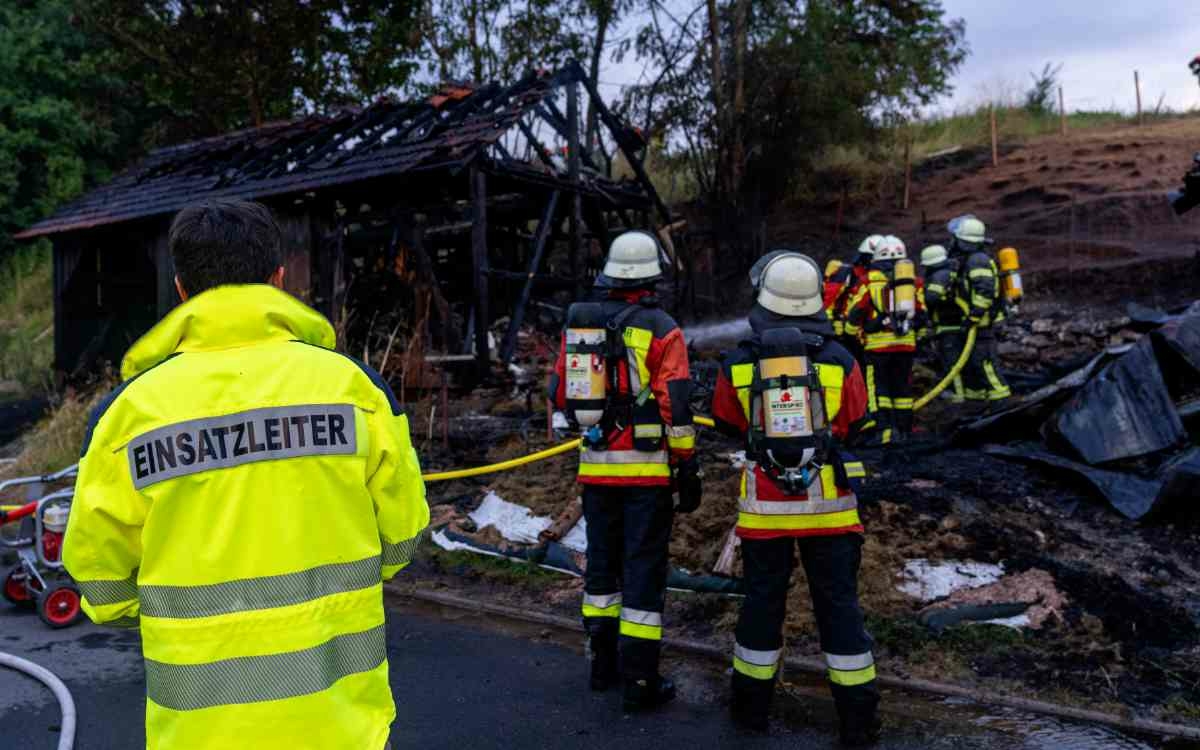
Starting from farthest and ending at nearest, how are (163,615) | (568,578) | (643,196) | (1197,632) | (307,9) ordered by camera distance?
(307,9), (643,196), (568,578), (1197,632), (163,615)

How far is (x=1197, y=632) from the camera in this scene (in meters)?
4.54

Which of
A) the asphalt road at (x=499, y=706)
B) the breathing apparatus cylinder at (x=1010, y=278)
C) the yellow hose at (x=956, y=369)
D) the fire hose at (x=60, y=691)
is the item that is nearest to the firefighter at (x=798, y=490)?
the asphalt road at (x=499, y=706)

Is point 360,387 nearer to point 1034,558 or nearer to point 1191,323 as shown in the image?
point 1034,558

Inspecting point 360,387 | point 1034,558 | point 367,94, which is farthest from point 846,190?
point 360,387

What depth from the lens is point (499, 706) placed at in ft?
13.7

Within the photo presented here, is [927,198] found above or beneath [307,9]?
beneath

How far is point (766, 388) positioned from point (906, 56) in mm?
17987

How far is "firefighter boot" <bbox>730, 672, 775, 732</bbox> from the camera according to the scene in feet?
12.5

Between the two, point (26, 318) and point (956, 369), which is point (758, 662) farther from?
point (26, 318)

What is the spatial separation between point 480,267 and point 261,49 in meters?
14.1

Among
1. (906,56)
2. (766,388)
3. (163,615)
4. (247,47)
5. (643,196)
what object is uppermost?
(247,47)

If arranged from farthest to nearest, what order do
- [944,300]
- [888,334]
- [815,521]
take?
[944,300]
[888,334]
[815,521]

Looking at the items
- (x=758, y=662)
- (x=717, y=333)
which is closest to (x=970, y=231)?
(x=717, y=333)

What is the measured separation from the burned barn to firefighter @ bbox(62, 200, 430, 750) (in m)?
8.01
